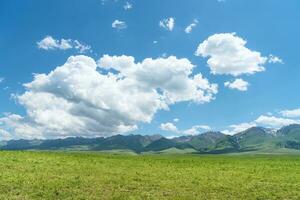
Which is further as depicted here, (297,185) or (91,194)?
(297,185)

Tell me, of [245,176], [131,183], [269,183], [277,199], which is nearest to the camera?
[277,199]

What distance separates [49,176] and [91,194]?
820 cm

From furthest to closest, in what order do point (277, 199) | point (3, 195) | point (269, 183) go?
1. point (269, 183)
2. point (277, 199)
3. point (3, 195)

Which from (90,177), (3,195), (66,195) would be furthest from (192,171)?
(3,195)

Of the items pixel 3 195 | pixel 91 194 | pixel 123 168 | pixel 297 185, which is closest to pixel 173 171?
pixel 123 168

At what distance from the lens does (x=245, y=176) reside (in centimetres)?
4806

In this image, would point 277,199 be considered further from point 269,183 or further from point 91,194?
point 91,194


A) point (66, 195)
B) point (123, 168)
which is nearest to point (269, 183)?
point (123, 168)

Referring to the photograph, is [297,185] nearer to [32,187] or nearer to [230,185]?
[230,185]

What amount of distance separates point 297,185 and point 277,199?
25.5 ft

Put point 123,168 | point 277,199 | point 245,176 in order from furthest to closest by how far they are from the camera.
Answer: point 123,168 < point 245,176 < point 277,199

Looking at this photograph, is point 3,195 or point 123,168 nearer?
point 3,195

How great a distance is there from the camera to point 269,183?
42.6m

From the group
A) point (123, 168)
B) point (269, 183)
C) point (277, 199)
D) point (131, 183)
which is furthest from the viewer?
point (123, 168)
